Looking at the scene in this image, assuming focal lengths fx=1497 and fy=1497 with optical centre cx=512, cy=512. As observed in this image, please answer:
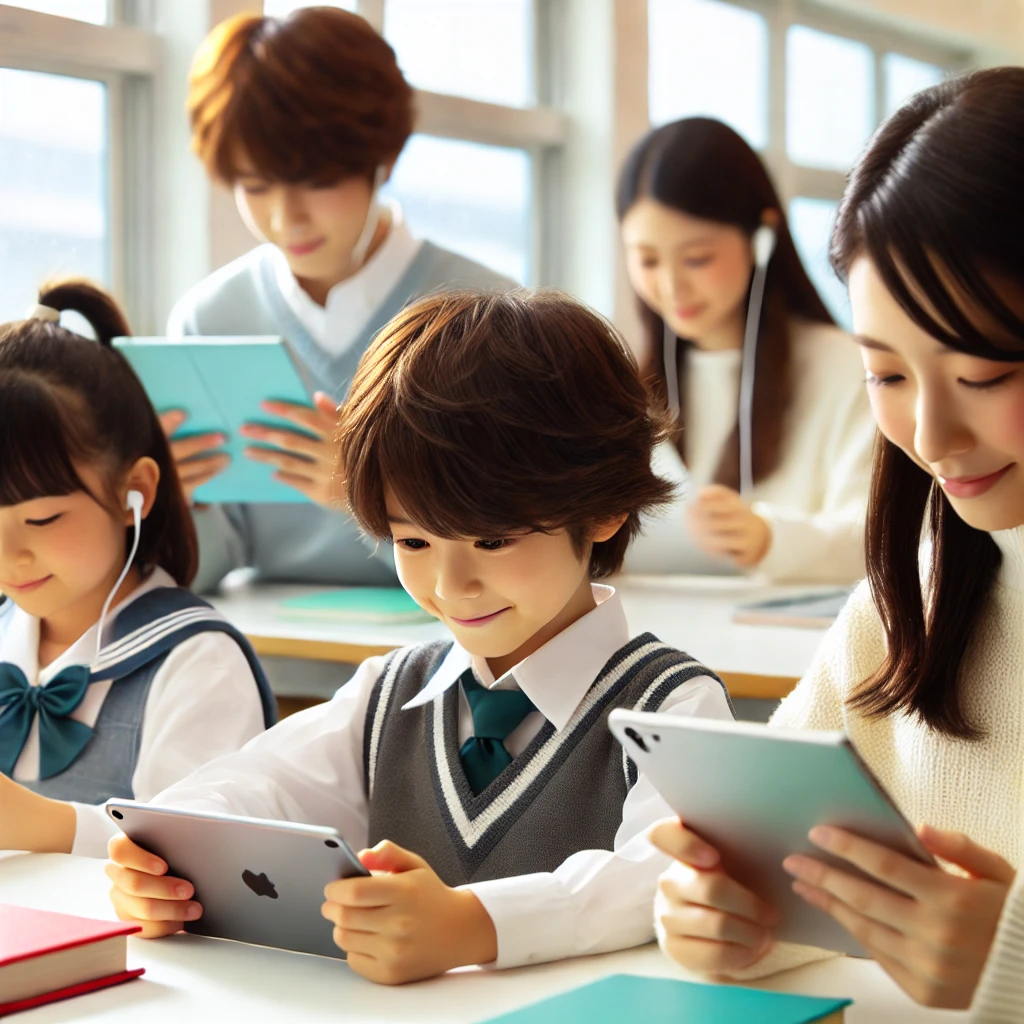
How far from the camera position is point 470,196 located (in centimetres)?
413

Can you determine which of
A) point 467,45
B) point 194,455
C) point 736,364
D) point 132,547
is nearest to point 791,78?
point 467,45

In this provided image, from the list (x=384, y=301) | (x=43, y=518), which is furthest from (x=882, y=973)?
(x=384, y=301)

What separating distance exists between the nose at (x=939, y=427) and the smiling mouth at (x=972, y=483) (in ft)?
0.11

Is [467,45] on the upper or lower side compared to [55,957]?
upper

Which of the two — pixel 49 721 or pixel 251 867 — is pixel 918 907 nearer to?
pixel 251 867

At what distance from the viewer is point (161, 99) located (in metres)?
3.08

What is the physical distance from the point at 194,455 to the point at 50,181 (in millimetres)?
990

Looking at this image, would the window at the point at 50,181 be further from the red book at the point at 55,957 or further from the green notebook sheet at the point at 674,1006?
the green notebook sheet at the point at 674,1006

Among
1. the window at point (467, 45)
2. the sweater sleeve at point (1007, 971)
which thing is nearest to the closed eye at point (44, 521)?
the sweater sleeve at point (1007, 971)

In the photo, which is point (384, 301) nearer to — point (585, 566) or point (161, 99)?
point (161, 99)

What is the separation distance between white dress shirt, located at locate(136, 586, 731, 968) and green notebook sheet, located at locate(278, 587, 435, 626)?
0.82m

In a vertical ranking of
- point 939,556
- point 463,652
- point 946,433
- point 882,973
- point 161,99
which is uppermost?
point 161,99

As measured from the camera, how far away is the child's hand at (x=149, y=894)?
3.50 feet

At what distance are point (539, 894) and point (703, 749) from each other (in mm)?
279
